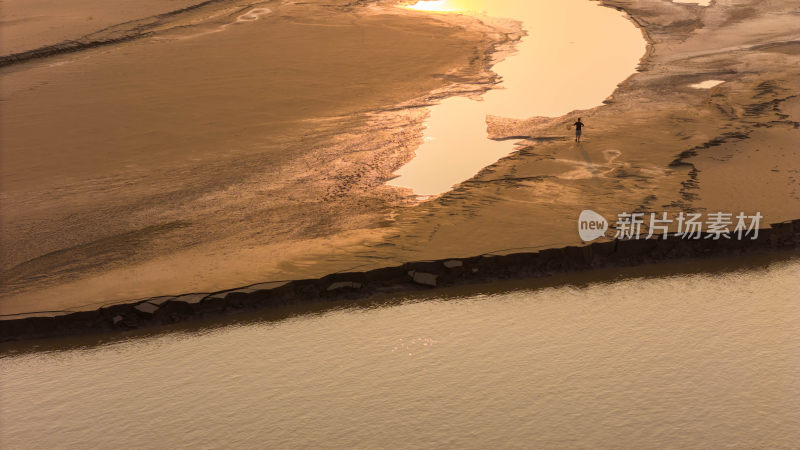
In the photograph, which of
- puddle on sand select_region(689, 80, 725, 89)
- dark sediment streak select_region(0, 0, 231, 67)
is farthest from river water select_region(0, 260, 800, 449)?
dark sediment streak select_region(0, 0, 231, 67)

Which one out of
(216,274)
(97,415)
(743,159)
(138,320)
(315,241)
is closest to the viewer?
(97,415)

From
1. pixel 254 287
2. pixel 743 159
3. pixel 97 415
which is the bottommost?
pixel 97 415

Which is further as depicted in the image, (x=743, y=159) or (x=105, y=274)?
(x=743, y=159)

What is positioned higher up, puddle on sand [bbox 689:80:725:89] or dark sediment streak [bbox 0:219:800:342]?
puddle on sand [bbox 689:80:725:89]

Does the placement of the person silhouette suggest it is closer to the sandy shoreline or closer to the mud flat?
the sandy shoreline

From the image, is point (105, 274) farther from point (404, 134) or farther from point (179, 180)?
point (404, 134)

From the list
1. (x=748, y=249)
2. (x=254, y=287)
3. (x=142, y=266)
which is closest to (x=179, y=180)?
(x=142, y=266)

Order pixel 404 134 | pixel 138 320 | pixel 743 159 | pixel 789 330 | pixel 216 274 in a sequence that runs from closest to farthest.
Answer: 1. pixel 789 330
2. pixel 138 320
3. pixel 216 274
4. pixel 743 159
5. pixel 404 134
